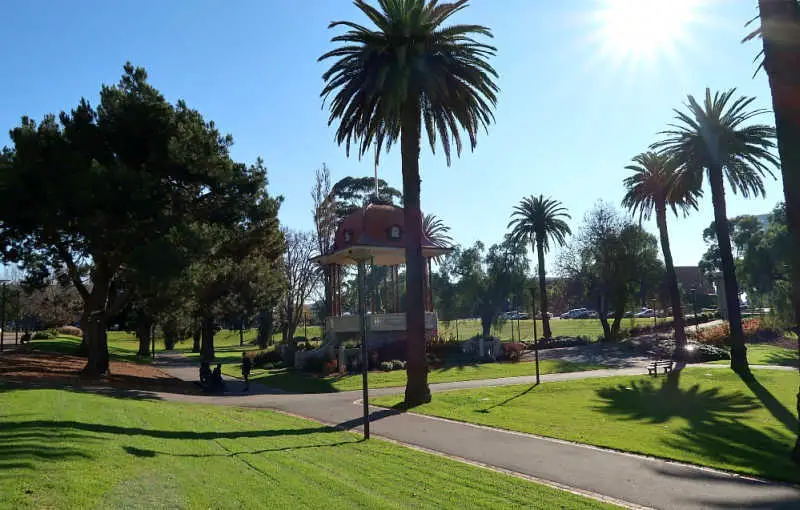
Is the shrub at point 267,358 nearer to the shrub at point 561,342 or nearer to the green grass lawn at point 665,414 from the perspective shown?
the shrub at point 561,342

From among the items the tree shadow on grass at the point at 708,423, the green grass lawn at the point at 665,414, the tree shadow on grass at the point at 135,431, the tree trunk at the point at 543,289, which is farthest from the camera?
the tree trunk at the point at 543,289

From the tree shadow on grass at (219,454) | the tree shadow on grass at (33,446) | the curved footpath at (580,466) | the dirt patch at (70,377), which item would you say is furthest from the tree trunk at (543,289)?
the tree shadow on grass at (33,446)

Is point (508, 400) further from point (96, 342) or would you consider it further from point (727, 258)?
point (96, 342)

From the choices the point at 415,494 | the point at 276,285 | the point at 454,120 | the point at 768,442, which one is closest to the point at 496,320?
the point at 276,285

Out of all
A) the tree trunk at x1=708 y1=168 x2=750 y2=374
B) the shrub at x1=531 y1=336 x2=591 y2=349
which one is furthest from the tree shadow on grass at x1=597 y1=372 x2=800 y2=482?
the shrub at x1=531 y1=336 x2=591 y2=349

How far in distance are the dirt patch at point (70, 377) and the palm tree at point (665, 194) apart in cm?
2715

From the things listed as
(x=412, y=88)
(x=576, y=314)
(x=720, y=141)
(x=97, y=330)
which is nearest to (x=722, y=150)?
(x=720, y=141)

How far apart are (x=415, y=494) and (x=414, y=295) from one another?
41.0 feet

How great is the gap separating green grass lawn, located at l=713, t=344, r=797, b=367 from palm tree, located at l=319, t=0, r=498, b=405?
20.2 metres

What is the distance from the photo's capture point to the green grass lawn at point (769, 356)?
30520mm

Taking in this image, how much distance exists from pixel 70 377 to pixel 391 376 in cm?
1426

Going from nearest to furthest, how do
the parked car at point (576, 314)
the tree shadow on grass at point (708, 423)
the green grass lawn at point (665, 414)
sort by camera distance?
1. the tree shadow on grass at point (708, 423)
2. the green grass lawn at point (665, 414)
3. the parked car at point (576, 314)

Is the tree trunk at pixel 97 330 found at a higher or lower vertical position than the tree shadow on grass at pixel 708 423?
higher

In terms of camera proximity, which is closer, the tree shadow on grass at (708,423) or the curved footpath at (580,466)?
the curved footpath at (580,466)
